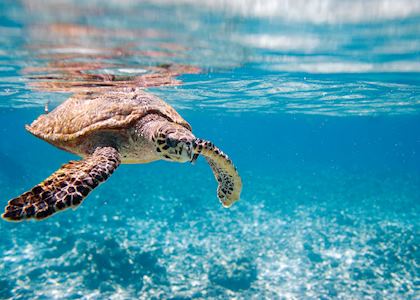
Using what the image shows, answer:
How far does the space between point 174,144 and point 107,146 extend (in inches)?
68.6

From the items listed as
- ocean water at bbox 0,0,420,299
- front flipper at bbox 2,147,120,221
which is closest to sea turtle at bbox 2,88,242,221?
front flipper at bbox 2,147,120,221

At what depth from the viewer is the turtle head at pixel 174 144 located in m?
4.54

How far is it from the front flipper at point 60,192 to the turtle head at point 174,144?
0.81m

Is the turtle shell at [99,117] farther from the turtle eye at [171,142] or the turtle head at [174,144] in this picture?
the turtle eye at [171,142]

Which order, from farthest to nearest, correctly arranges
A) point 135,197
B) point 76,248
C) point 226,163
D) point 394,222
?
point 135,197 → point 394,222 → point 76,248 → point 226,163

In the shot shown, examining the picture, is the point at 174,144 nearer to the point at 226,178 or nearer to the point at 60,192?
the point at 60,192

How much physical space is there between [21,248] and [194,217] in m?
7.04

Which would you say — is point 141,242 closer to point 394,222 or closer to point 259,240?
point 259,240

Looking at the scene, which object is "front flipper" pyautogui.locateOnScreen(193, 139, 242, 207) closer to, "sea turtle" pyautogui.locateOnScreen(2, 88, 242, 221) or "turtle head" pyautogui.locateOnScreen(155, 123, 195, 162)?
"sea turtle" pyautogui.locateOnScreen(2, 88, 242, 221)

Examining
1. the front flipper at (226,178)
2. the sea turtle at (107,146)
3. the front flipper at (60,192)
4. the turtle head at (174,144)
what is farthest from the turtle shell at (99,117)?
the front flipper at (60,192)

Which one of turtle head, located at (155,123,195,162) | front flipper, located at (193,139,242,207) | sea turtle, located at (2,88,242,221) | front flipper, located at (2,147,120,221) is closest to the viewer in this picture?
front flipper, located at (2,147,120,221)

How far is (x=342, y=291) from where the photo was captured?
28.7ft

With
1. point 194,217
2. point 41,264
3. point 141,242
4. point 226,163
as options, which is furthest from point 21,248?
point 226,163

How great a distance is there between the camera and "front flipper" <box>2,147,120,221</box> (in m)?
3.35
